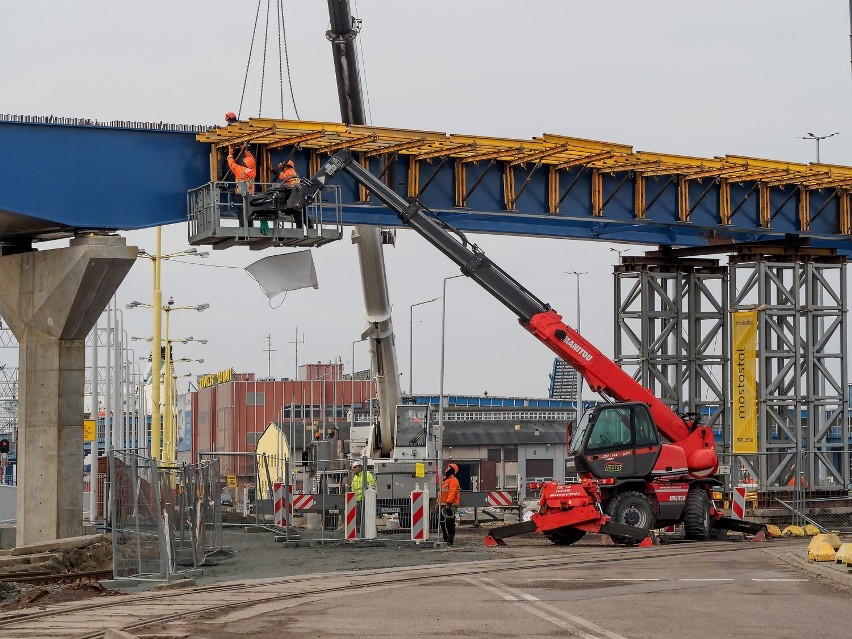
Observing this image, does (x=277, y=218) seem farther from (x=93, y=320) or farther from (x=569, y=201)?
(x=569, y=201)

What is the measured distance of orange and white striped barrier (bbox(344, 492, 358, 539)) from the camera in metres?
27.4

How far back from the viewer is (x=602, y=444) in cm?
2641

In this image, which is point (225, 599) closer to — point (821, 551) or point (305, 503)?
point (821, 551)

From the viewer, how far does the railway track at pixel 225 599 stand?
48.0 feet

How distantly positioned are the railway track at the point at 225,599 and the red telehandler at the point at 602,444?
8.36ft

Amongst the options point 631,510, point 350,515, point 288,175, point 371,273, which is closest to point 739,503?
point 631,510

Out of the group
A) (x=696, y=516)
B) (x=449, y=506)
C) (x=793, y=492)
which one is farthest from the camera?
(x=793, y=492)

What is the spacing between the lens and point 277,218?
26391mm

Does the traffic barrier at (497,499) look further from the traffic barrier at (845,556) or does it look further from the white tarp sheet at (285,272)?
the traffic barrier at (845,556)

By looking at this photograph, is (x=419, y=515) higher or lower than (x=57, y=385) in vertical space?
lower

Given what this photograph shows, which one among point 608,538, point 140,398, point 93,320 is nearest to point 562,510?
point 608,538

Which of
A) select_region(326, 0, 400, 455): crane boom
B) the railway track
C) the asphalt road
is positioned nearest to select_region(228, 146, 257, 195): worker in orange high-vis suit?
select_region(326, 0, 400, 455): crane boom

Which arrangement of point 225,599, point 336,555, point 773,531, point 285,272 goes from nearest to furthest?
point 225,599
point 336,555
point 285,272
point 773,531

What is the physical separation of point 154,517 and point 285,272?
301 inches
